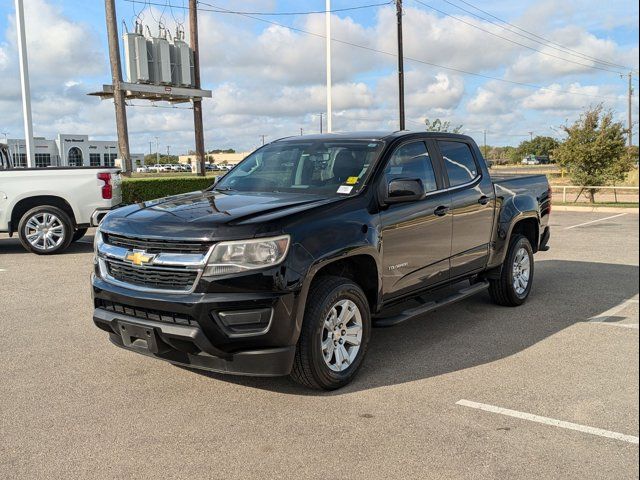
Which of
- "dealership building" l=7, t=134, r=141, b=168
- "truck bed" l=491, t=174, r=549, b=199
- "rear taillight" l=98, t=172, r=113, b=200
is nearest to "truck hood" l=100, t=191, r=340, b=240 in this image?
"truck bed" l=491, t=174, r=549, b=199

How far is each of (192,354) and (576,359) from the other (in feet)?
10.1

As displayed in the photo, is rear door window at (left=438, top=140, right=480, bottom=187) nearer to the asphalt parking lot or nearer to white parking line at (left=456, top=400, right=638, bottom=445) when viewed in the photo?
the asphalt parking lot

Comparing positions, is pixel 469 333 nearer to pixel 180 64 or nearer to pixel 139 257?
pixel 139 257

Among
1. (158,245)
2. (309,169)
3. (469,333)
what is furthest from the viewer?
(469,333)

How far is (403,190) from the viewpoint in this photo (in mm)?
4676

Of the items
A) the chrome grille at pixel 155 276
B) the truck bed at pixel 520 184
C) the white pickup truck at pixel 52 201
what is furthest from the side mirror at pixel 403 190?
the white pickup truck at pixel 52 201

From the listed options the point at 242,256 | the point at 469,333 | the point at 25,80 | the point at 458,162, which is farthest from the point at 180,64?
the point at 242,256

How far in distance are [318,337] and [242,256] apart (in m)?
0.77

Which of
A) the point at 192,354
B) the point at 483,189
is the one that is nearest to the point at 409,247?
the point at 483,189

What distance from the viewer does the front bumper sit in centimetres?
378

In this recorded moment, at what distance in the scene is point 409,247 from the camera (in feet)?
16.4

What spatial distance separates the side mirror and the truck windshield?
0.79 feet

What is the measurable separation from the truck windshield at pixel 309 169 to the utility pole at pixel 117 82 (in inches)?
723

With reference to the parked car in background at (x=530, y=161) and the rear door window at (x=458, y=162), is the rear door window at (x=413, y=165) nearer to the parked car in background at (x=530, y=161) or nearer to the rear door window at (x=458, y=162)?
the rear door window at (x=458, y=162)
